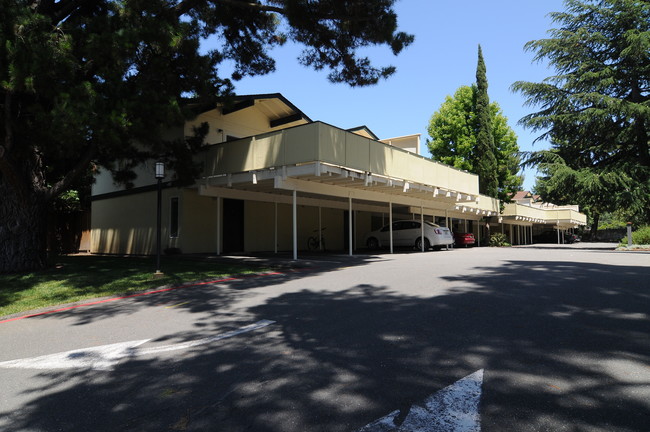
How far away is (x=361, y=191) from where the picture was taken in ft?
57.0

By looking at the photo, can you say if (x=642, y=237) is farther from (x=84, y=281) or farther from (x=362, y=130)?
(x=84, y=281)

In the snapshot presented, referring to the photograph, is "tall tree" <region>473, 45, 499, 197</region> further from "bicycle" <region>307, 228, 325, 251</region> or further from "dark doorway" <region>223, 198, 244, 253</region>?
"dark doorway" <region>223, 198, 244, 253</region>

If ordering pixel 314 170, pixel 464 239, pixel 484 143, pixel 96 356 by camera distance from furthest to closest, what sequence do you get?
pixel 484 143 → pixel 464 239 → pixel 314 170 → pixel 96 356

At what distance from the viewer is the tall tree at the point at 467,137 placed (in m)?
33.8

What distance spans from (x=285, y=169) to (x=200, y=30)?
5212mm

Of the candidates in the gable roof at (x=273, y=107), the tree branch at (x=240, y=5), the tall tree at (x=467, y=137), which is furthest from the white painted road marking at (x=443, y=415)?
the tall tree at (x=467, y=137)

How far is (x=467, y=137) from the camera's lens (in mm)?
33844

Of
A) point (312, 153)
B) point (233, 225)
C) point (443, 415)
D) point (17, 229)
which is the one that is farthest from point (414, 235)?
point (443, 415)

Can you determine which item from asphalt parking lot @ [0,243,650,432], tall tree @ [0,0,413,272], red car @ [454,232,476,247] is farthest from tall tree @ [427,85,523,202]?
asphalt parking lot @ [0,243,650,432]

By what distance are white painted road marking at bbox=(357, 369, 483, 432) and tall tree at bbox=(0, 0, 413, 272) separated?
850cm

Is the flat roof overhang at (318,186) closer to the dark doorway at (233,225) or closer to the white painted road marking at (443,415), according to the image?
the dark doorway at (233,225)

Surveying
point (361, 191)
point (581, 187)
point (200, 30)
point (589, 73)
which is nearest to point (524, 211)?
point (581, 187)

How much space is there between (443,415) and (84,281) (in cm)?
953

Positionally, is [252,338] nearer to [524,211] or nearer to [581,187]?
[581,187]
